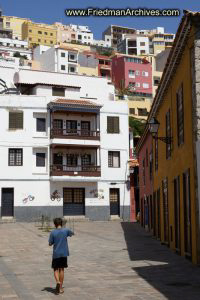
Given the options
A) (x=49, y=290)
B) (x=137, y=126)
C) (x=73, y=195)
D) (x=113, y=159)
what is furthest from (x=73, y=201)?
(x=49, y=290)

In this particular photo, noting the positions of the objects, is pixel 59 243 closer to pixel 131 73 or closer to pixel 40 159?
pixel 40 159

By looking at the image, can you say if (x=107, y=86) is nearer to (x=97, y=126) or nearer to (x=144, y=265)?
(x=97, y=126)

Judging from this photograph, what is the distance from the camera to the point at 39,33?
5261 inches

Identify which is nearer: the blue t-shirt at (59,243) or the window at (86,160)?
the blue t-shirt at (59,243)

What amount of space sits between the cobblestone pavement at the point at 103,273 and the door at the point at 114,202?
2113cm

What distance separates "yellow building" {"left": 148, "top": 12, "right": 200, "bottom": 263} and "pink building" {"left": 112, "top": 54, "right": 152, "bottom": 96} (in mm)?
68558

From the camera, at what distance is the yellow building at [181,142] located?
508 inches

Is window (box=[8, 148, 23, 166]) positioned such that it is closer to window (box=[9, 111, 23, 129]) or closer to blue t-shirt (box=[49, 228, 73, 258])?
window (box=[9, 111, 23, 129])

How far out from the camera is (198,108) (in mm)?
12719

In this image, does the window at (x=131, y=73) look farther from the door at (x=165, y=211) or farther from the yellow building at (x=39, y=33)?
the door at (x=165, y=211)

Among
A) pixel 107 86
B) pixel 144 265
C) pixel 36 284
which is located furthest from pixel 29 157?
pixel 36 284

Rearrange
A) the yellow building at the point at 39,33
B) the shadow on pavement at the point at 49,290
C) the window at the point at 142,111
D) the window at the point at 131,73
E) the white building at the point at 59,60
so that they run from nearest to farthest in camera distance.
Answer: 1. the shadow on pavement at the point at 49,290
2. the window at the point at 142,111
3. the white building at the point at 59,60
4. the window at the point at 131,73
5. the yellow building at the point at 39,33

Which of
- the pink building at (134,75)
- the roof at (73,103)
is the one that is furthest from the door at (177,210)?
the pink building at (134,75)

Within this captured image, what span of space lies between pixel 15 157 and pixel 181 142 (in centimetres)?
2527
